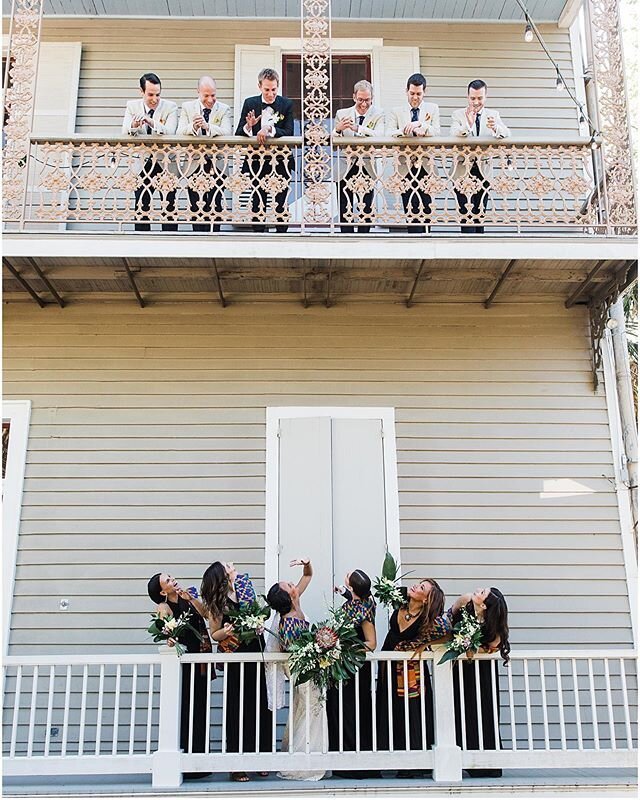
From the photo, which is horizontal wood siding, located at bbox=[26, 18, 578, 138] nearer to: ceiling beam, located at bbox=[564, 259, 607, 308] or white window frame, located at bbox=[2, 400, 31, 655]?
ceiling beam, located at bbox=[564, 259, 607, 308]

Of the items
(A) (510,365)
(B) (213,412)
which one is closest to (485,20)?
(A) (510,365)

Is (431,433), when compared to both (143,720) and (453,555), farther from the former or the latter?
(143,720)

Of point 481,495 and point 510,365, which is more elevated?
point 510,365

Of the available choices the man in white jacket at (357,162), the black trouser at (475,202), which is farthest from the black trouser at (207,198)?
the black trouser at (475,202)

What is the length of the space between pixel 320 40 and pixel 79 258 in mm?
2905

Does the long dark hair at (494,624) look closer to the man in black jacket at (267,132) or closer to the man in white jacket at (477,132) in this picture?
the man in white jacket at (477,132)

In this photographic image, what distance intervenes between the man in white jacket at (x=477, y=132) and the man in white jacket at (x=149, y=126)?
263 cm

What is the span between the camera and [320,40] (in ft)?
23.9

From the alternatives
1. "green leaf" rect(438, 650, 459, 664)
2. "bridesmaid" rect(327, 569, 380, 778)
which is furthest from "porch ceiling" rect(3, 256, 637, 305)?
"green leaf" rect(438, 650, 459, 664)

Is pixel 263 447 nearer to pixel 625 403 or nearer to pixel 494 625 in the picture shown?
pixel 494 625

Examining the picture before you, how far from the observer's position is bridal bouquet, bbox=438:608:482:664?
18.6 ft

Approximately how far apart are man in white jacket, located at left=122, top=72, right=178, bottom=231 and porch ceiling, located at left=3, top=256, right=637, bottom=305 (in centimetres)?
52

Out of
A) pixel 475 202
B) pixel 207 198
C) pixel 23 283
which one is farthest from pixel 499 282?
pixel 23 283

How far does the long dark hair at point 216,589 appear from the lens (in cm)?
602
